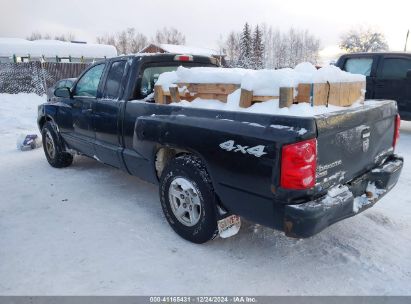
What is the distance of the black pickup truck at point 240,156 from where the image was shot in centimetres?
246

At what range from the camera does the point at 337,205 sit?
2.60 m

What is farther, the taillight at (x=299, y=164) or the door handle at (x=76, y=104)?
the door handle at (x=76, y=104)

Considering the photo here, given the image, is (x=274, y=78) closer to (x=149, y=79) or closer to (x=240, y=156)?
(x=240, y=156)

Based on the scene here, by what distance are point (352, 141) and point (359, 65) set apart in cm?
693

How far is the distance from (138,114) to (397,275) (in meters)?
2.83

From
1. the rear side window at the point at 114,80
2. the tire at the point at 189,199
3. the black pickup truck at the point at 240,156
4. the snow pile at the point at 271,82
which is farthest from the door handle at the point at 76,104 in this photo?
the snow pile at the point at 271,82

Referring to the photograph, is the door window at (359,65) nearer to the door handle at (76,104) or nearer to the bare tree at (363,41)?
the door handle at (76,104)

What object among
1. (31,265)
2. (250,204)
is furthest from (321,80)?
(31,265)

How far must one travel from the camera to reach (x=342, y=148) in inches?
106

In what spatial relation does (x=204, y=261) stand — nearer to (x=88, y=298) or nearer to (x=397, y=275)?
(x=88, y=298)

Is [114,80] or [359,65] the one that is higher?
[359,65]

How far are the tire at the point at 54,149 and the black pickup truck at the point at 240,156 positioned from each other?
63.6 inches

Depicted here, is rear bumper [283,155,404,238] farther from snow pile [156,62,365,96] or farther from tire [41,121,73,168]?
tire [41,121,73,168]

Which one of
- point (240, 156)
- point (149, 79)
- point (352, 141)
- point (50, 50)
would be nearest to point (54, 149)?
point (149, 79)
